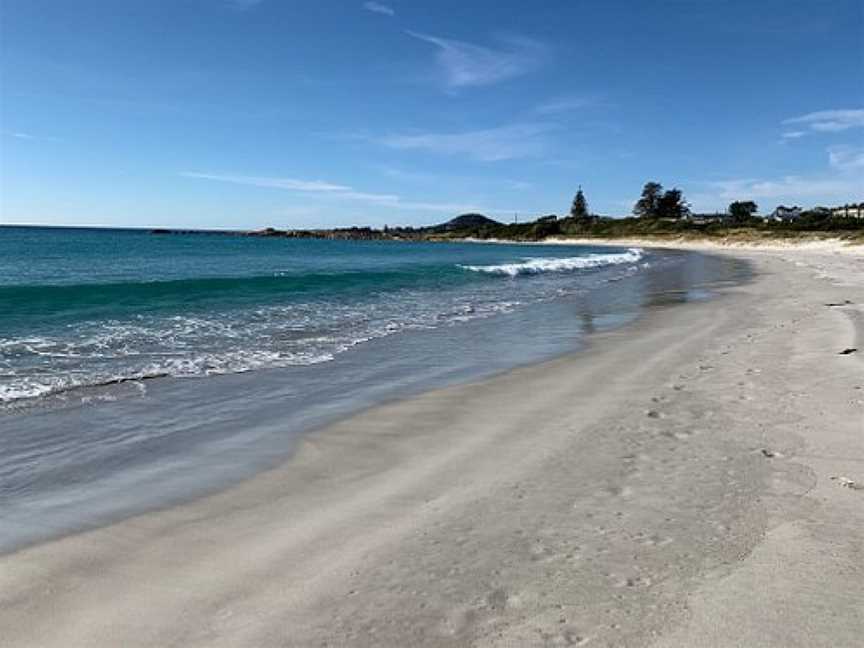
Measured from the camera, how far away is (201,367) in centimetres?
1059

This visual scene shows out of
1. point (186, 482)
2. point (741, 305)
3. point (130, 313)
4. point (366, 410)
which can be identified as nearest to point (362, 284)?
point (130, 313)

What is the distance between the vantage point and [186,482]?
5.50 metres

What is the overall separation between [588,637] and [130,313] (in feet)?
57.8

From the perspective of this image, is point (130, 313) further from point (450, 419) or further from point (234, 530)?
point (234, 530)

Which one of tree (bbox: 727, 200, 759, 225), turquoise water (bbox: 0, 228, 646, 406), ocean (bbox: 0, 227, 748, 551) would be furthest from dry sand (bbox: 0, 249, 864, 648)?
tree (bbox: 727, 200, 759, 225)

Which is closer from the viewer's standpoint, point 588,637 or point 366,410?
point 588,637

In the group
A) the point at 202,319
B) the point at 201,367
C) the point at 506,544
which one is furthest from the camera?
the point at 202,319

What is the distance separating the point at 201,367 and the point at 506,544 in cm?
767

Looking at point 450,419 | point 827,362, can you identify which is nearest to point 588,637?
point 450,419

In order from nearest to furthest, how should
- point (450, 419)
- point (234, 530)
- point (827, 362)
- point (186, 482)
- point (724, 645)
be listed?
point (724, 645) < point (234, 530) < point (186, 482) < point (450, 419) < point (827, 362)

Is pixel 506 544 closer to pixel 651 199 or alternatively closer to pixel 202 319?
pixel 202 319

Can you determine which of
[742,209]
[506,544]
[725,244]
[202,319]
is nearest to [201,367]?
[202,319]

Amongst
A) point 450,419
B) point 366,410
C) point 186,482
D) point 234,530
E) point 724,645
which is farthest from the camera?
point 366,410

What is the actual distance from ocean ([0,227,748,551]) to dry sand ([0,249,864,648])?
0.71 meters
